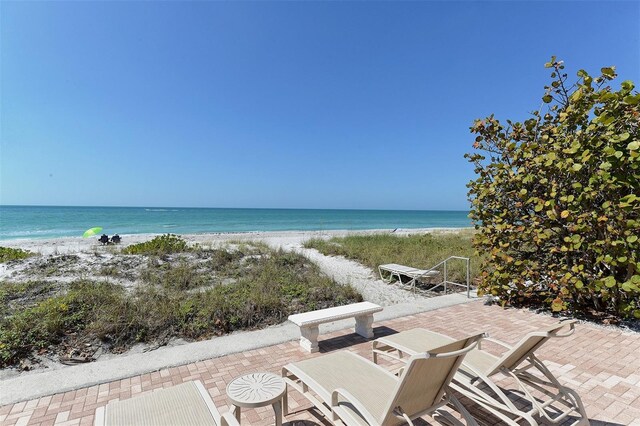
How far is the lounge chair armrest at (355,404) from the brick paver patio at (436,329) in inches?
→ 30.6

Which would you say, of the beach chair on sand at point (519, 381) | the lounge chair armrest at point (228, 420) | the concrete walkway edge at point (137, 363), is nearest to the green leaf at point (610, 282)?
the beach chair on sand at point (519, 381)

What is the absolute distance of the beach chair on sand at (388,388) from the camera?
2105 mm

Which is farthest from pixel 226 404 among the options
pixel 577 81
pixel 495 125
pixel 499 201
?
pixel 577 81

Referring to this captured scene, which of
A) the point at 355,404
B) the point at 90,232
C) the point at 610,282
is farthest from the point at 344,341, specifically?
the point at 90,232

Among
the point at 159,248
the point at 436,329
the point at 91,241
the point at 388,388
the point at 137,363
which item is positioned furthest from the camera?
the point at 91,241

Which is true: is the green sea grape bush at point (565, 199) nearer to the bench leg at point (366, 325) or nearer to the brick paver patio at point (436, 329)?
the brick paver patio at point (436, 329)

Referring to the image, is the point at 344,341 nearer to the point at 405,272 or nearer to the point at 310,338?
the point at 310,338

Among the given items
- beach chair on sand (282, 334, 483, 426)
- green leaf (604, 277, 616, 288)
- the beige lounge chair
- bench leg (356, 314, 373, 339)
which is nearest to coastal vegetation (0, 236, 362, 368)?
bench leg (356, 314, 373, 339)

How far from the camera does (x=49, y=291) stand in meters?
6.54

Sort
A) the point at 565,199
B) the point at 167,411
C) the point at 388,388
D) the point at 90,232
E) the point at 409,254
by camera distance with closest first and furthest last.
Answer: the point at 167,411 → the point at 388,388 → the point at 565,199 → the point at 409,254 → the point at 90,232

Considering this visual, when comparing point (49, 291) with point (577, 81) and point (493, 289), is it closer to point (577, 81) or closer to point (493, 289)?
point (493, 289)

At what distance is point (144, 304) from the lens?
5602 mm

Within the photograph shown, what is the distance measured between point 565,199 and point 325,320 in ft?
14.0

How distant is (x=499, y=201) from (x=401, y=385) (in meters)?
5.44
